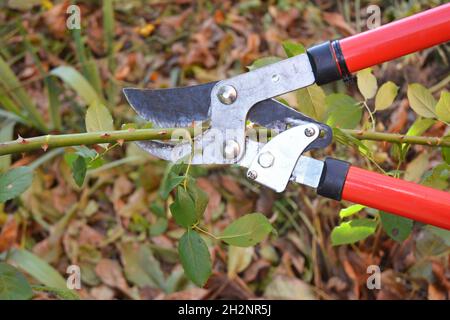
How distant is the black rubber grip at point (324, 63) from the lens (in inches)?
33.5

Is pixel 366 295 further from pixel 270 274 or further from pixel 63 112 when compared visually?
pixel 63 112

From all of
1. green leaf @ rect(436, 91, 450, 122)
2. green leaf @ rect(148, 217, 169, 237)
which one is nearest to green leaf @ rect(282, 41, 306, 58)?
green leaf @ rect(436, 91, 450, 122)

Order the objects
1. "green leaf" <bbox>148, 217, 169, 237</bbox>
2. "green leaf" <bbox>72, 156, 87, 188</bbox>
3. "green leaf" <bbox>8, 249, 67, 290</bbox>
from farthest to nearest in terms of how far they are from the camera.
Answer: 1. "green leaf" <bbox>148, 217, 169, 237</bbox>
2. "green leaf" <bbox>8, 249, 67, 290</bbox>
3. "green leaf" <bbox>72, 156, 87, 188</bbox>

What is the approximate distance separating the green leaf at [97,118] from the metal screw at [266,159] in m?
0.26

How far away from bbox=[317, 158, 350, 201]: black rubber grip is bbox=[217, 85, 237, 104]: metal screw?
0.59 ft

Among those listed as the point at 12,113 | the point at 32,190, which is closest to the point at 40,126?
the point at 12,113

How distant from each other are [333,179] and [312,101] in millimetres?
192

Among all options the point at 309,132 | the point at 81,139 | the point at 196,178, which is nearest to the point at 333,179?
the point at 309,132

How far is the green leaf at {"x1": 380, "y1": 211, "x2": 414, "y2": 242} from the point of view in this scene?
1.00m

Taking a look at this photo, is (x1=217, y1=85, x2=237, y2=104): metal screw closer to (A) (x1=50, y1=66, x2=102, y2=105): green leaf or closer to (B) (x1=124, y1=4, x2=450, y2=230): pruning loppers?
(B) (x1=124, y1=4, x2=450, y2=230): pruning loppers

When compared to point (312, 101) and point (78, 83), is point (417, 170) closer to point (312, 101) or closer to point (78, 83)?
point (312, 101)

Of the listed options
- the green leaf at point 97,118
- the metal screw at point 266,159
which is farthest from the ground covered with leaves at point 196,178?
the metal screw at point 266,159

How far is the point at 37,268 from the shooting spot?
138 cm

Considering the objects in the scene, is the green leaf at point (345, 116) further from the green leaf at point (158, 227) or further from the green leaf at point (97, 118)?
the green leaf at point (158, 227)
